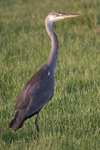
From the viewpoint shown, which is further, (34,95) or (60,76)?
(60,76)

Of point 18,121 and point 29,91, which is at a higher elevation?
point 29,91

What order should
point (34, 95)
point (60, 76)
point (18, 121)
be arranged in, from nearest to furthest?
point (18, 121)
point (34, 95)
point (60, 76)

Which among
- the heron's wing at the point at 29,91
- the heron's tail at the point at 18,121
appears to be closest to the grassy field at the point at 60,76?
the heron's tail at the point at 18,121

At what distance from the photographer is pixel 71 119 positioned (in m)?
3.81

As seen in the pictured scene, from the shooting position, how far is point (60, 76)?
17.6 feet

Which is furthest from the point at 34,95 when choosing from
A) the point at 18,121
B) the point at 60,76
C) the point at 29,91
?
the point at 60,76

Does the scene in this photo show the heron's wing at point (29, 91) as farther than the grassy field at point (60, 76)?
Yes

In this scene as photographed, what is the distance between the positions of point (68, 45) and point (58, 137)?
4284 mm

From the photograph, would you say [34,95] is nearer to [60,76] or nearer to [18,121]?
[18,121]

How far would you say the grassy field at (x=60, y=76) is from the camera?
3.37 m

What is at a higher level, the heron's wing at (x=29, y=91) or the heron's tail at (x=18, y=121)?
the heron's wing at (x=29, y=91)

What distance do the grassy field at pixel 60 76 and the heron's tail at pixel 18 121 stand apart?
197 millimetres

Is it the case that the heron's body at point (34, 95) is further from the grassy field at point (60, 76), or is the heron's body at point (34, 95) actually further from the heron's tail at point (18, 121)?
the grassy field at point (60, 76)

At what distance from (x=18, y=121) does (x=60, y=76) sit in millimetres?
2215
